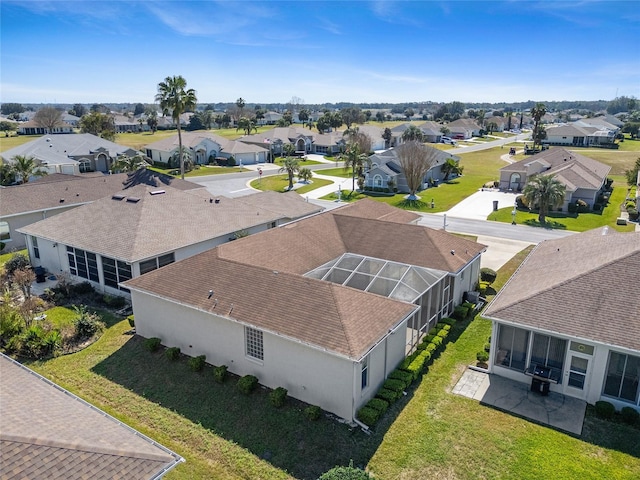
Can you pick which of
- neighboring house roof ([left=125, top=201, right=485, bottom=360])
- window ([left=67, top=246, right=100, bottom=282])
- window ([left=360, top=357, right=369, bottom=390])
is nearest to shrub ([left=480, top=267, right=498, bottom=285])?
neighboring house roof ([left=125, top=201, right=485, bottom=360])

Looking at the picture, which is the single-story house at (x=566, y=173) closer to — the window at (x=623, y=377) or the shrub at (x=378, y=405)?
the window at (x=623, y=377)

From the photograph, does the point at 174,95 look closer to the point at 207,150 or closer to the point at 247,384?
the point at 207,150

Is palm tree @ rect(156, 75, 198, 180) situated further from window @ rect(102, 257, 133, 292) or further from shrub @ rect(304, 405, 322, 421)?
shrub @ rect(304, 405, 322, 421)

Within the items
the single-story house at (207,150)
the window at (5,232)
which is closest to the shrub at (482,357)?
the window at (5,232)

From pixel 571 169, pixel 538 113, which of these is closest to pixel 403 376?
pixel 571 169

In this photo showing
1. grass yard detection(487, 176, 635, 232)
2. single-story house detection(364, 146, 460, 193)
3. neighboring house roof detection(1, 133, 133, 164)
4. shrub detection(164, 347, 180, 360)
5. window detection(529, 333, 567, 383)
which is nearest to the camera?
window detection(529, 333, 567, 383)

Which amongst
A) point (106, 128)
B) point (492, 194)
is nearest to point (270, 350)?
point (492, 194)
